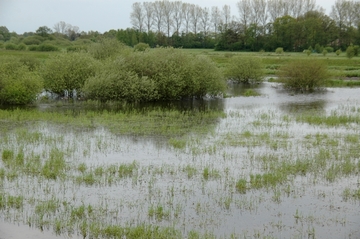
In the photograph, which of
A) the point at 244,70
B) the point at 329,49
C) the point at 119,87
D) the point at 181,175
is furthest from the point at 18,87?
the point at 329,49

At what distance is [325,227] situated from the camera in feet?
32.3

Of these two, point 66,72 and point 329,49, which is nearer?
point 66,72

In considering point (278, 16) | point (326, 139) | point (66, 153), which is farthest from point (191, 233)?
point (278, 16)

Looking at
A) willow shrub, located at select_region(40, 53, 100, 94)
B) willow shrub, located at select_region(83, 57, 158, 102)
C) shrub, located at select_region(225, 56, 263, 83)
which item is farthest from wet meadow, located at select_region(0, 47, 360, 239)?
shrub, located at select_region(225, 56, 263, 83)

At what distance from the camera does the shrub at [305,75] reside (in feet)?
129

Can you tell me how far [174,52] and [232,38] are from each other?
180ft

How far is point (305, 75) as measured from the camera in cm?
3969

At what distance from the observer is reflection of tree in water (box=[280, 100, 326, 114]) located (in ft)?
87.3

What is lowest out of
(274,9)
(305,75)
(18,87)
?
(18,87)

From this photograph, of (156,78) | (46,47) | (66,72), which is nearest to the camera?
(156,78)

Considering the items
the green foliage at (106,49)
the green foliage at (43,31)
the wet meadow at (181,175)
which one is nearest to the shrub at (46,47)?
the green foliage at (43,31)

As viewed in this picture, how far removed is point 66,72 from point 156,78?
625cm

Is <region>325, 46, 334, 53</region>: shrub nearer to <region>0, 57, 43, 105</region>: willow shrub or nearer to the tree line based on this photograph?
the tree line

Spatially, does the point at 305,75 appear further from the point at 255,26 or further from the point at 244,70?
the point at 255,26
